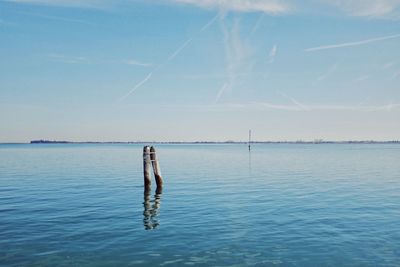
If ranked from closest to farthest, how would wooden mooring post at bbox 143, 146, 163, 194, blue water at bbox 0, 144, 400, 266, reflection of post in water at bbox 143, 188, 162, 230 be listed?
blue water at bbox 0, 144, 400, 266, reflection of post in water at bbox 143, 188, 162, 230, wooden mooring post at bbox 143, 146, 163, 194

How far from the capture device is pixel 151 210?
20.3m

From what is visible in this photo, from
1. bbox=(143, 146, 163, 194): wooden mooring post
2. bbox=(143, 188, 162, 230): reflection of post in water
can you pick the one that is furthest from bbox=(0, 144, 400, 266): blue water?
bbox=(143, 146, 163, 194): wooden mooring post

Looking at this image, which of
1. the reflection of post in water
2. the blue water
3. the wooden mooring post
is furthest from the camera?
the wooden mooring post

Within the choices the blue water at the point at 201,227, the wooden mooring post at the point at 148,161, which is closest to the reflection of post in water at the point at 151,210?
the blue water at the point at 201,227

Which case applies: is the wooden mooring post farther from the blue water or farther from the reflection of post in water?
the blue water

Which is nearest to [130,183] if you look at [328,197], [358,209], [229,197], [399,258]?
[229,197]

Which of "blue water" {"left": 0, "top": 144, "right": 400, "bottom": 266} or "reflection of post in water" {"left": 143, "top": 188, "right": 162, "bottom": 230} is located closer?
"blue water" {"left": 0, "top": 144, "right": 400, "bottom": 266}

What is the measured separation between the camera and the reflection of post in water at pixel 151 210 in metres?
16.7

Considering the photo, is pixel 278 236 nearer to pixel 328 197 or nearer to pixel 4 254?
pixel 4 254

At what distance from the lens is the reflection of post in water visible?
16688 millimetres

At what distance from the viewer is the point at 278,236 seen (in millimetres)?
14391

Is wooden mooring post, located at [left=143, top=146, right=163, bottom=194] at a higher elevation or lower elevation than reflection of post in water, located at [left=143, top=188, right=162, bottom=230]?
higher

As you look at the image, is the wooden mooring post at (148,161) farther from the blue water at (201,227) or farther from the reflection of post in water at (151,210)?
the blue water at (201,227)

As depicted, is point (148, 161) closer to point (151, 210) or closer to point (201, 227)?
point (151, 210)
